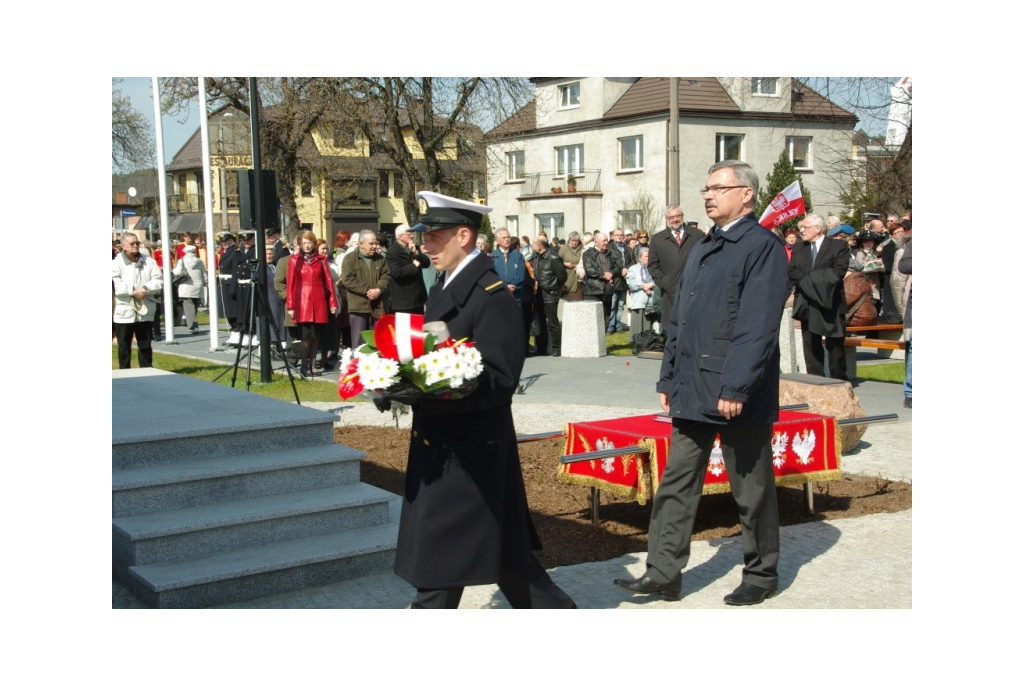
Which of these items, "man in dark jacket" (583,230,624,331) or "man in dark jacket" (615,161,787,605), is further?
"man in dark jacket" (583,230,624,331)

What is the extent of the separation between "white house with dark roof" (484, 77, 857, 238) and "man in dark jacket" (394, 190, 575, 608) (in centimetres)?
3561

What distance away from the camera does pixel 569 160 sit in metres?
47.9

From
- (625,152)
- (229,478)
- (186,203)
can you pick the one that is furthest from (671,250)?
(186,203)

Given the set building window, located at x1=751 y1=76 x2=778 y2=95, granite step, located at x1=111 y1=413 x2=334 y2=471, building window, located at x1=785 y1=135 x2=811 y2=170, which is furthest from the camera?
building window, located at x1=785 y1=135 x2=811 y2=170

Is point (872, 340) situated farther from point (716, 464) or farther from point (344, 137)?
point (344, 137)

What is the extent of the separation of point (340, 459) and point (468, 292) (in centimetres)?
272

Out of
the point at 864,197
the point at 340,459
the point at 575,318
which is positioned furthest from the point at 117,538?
the point at 864,197

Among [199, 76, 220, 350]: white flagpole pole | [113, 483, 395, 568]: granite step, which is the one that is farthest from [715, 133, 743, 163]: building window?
[113, 483, 395, 568]: granite step

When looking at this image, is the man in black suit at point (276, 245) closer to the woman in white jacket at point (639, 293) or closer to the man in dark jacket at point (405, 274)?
the man in dark jacket at point (405, 274)

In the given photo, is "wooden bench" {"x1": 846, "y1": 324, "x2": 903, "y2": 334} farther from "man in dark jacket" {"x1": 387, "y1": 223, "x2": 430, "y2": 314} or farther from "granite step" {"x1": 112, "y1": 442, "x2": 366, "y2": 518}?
"granite step" {"x1": 112, "y1": 442, "x2": 366, "y2": 518}

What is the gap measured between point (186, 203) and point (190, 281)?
2068 inches

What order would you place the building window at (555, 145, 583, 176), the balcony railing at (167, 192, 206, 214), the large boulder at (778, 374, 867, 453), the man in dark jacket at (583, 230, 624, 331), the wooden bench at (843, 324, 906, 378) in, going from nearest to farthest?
the large boulder at (778, 374, 867, 453) < the wooden bench at (843, 324, 906, 378) < the man in dark jacket at (583, 230, 624, 331) < the building window at (555, 145, 583, 176) < the balcony railing at (167, 192, 206, 214)

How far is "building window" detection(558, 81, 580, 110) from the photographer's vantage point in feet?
154
